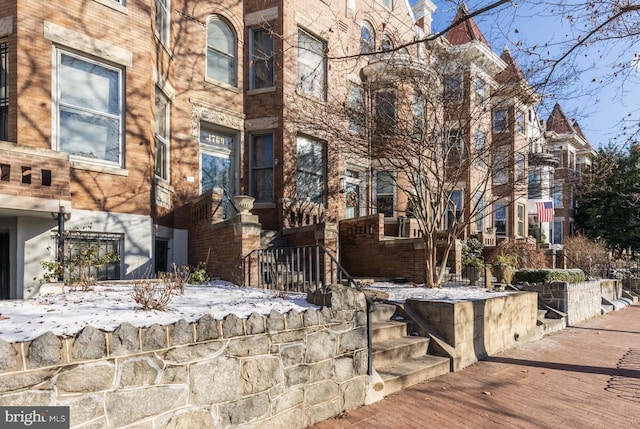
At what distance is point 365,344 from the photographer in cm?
488

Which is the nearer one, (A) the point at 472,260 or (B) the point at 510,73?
(B) the point at 510,73

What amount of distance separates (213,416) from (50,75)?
7.10m

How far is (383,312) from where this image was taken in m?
6.47

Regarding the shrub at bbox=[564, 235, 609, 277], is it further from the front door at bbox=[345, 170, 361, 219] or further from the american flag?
the front door at bbox=[345, 170, 361, 219]

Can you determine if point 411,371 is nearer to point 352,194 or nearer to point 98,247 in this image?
point 98,247

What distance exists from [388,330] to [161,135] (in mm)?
7405

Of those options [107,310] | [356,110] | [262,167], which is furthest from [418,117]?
[107,310]

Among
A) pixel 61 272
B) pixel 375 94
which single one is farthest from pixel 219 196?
pixel 375 94

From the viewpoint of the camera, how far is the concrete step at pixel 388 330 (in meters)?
5.90

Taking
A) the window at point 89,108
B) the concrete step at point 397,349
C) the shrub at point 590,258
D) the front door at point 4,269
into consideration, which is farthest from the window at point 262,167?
the shrub at point 590,258

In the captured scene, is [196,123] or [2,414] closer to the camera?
[2,414]

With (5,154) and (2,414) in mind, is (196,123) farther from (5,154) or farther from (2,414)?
(2,414)

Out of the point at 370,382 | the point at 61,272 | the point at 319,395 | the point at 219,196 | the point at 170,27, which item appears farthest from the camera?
the point at 170,27

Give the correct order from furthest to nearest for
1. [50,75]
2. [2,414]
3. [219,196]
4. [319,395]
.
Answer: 1. [219,196]
2. [50,75]
3. [319,395]
4. [2,414]
